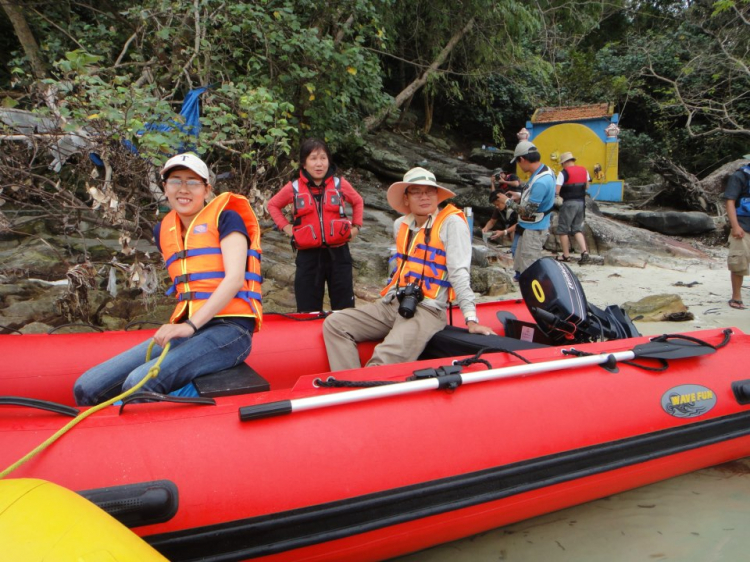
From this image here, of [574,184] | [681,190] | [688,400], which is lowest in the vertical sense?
[688,400]

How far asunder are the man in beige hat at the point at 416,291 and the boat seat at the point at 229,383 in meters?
0.63

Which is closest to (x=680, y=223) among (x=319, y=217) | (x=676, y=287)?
(x=676, y=287)

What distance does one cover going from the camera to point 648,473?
210 centimetres

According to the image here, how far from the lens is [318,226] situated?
3318 mm

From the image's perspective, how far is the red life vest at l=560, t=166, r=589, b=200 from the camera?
22.5 feet

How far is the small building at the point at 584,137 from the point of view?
1008 cm

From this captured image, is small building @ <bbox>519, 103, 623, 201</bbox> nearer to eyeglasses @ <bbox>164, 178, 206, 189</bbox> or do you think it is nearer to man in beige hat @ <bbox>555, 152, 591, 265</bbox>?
man in beige hat @ <bbox>555, 152, 591, 265</bbox>

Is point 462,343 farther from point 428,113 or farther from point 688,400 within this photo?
point 428,113

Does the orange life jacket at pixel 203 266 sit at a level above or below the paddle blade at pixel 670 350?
above

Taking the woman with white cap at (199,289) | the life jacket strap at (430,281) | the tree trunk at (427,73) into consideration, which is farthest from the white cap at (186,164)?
the tree trunk at (427,73)

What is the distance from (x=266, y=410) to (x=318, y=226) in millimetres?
1860

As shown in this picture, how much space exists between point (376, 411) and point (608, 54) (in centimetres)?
1512

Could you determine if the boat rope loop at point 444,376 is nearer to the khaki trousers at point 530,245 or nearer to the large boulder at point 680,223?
the khaki trousers at point 530,245

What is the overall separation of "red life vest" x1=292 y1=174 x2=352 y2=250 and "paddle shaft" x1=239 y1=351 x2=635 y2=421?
168 centimetres
